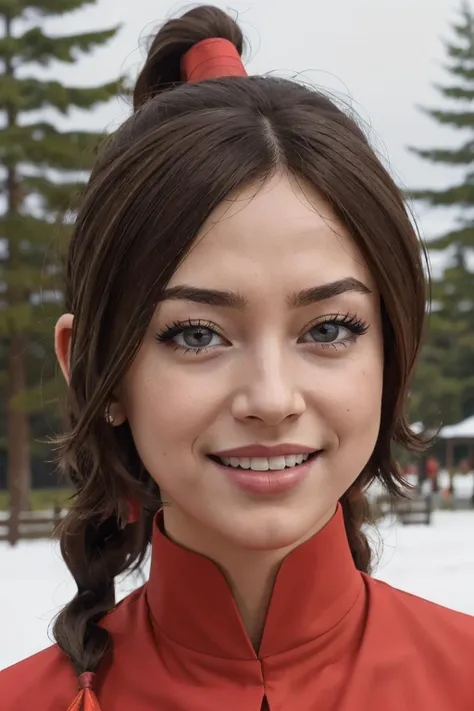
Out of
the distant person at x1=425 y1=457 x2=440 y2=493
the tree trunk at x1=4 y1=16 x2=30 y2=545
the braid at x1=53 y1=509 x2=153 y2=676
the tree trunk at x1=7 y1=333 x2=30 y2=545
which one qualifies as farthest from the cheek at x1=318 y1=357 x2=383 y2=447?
the distant person at x1=425 y1=457 x2=440 y2=493

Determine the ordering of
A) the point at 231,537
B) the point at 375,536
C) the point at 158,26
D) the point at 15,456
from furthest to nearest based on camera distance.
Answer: the point at 15,456 < the point at 375,536 < the point at 158,26 < the point at 231,537

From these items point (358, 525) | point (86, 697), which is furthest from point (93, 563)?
point (358, 525)

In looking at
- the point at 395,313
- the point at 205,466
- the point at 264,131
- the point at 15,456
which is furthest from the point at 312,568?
the point at 15,456

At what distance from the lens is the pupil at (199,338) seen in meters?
0.78

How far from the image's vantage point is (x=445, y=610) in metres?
0.95

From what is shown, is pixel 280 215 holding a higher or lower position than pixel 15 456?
higher

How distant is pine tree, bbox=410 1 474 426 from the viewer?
7719 mm

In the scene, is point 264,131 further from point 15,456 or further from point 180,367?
point 15,456

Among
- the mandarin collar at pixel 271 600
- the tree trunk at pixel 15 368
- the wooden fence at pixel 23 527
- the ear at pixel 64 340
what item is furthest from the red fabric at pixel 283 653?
the tree trunk at pixel 15 368

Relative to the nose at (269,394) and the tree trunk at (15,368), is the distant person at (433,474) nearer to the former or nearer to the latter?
the tree trunk at (15,368)

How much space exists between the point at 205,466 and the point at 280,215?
25cm

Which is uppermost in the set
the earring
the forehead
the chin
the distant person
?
the forehead

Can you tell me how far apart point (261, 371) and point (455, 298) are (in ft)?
24.5

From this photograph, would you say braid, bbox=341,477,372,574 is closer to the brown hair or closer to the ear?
the brown hair
